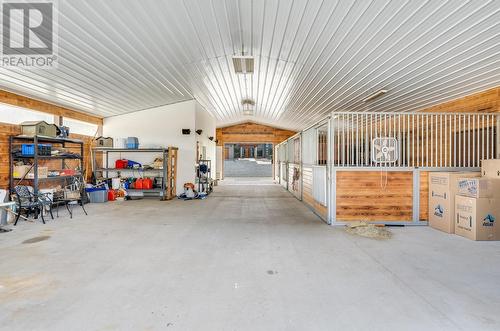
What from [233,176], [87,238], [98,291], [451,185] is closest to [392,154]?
[451,185]

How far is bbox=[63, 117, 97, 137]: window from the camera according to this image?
7789mm

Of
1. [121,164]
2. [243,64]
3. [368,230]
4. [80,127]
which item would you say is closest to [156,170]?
[121,164]

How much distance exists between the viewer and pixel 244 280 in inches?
103

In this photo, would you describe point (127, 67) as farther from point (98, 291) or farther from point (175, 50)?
point (98, 291)

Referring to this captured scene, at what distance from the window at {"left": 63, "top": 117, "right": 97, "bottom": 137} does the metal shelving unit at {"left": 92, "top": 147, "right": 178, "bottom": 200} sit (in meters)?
0.63

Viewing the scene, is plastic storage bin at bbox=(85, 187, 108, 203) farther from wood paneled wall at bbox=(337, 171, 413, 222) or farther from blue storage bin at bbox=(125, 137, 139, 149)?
wood paneled wall at bbox=(337, 171, 413, 222)

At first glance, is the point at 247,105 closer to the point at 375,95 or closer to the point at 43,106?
the point at 375,95

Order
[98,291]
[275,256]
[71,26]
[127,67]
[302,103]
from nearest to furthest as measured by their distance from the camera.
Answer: [98,291], [275,256], [71,26], [127,67], [302,103]

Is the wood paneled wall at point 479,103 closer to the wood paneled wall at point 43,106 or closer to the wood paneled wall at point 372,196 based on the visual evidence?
the wood paneled wall at point 372,196

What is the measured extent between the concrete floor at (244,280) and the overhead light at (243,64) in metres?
3.55

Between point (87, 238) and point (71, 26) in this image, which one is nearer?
point (71, 26)

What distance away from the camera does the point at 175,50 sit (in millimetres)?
5012

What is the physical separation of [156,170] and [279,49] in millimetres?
5593

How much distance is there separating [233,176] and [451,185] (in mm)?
15538
